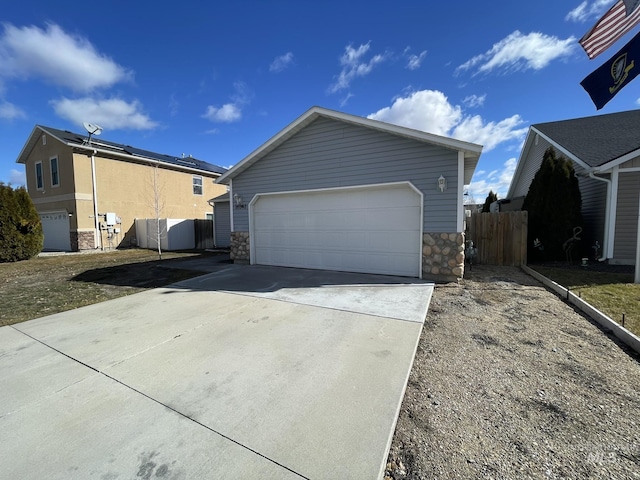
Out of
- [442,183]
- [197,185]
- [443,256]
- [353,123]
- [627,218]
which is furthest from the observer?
[197,185]

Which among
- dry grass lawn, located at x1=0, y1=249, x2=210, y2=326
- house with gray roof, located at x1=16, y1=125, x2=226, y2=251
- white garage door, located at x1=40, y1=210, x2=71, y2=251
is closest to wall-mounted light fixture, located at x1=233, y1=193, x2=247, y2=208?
dry grass lawn, located at x1=0, y1=249, x2=210, y2=326

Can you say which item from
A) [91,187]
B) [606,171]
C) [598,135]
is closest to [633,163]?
[606,171]

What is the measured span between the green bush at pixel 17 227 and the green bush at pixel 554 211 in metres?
20.5

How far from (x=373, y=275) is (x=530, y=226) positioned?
6.28m

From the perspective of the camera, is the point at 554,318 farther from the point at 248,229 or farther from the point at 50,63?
the point at 50,63

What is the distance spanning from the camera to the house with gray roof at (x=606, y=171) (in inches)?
305

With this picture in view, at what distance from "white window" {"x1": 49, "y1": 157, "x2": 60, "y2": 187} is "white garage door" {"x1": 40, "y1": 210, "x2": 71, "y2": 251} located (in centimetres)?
170

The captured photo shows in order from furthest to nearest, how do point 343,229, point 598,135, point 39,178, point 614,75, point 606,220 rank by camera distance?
point 39,178, point 598,135, point 606,220, point 343,229, point 614,75

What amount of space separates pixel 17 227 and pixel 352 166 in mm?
14947

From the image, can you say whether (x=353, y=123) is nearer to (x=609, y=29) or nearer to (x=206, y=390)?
(x=609, y=29)

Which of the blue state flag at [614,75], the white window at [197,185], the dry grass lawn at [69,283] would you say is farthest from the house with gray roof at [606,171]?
the white window at [197,185]

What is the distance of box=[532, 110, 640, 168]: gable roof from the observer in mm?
8780

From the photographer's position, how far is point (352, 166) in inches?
289

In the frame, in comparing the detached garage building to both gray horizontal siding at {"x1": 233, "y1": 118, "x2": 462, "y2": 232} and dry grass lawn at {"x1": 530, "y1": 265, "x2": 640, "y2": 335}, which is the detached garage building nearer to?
gray horizontal siding at {"x1": 233, "y1": 118, "x2": 462, "y2": 232}
